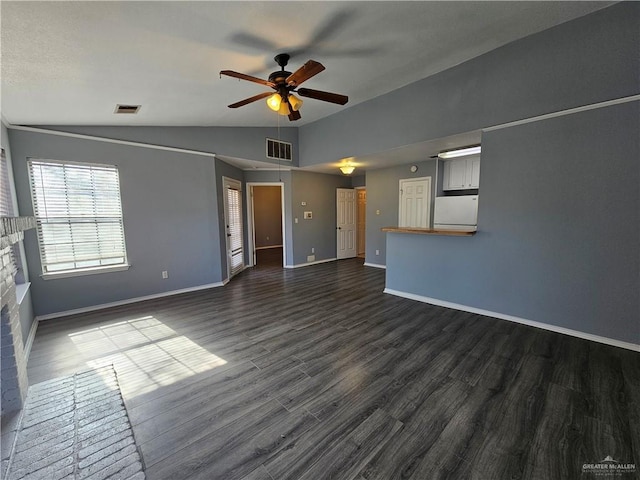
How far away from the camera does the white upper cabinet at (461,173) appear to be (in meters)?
4.75

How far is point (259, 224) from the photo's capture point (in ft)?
30.7

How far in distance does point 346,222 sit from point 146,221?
482cm

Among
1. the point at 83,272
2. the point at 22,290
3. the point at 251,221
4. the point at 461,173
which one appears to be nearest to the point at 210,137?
the point at 251,221

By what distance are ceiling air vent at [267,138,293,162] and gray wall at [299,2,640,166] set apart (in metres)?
1.83

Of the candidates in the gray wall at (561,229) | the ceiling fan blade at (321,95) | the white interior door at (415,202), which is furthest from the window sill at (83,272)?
the white interior door at (415,202)

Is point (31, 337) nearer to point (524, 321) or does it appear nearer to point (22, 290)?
point (22, 290)

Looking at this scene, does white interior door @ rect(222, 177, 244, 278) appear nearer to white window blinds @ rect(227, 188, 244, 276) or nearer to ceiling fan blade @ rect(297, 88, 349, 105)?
white window blinds @ rect(227, 188, 244, 276)

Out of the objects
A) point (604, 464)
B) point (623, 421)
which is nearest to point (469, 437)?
point (604, 464)

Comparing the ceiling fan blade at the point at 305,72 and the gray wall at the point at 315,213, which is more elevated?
the ceiling fan blade at the point at 305,72

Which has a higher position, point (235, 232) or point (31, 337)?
point (235, 232)

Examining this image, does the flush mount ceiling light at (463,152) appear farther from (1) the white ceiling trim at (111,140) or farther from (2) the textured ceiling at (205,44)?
(1) the white ceiling trim at (111,140)

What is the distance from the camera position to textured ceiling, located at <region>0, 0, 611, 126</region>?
1.87 meters

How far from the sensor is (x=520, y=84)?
2.93m

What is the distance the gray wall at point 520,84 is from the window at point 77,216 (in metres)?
4.12
